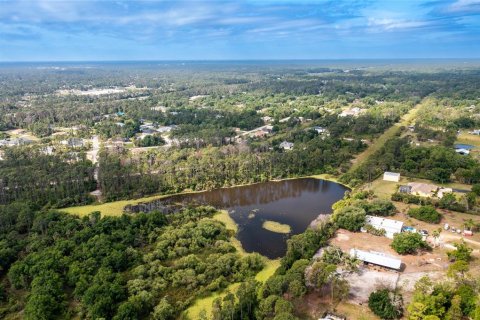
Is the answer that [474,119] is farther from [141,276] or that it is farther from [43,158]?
[43,158]

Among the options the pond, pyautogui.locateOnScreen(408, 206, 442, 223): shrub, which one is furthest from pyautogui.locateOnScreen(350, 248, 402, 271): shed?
the pond

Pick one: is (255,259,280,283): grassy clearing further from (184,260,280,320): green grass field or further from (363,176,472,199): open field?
(363,176,472,199): open field

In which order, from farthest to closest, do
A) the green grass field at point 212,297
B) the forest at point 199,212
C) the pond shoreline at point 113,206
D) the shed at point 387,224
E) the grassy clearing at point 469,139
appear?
the grassy clearing at point 469,139, the pond shoreline at point 113,206, the shed at point 387,224, the green grass field at point 212,297, the forest at point 199,212

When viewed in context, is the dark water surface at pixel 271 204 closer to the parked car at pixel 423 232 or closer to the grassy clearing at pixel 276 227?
the grassy clearing at pixel 276 227

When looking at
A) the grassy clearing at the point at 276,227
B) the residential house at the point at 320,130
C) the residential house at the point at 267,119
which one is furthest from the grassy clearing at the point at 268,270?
the residential house at the point at 267,119

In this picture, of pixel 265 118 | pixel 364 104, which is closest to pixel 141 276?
pixel 265 118

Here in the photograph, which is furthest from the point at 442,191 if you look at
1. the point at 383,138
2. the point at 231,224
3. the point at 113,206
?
the point at 113,206

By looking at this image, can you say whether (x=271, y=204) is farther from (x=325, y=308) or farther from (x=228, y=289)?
(x=325, y=308)
